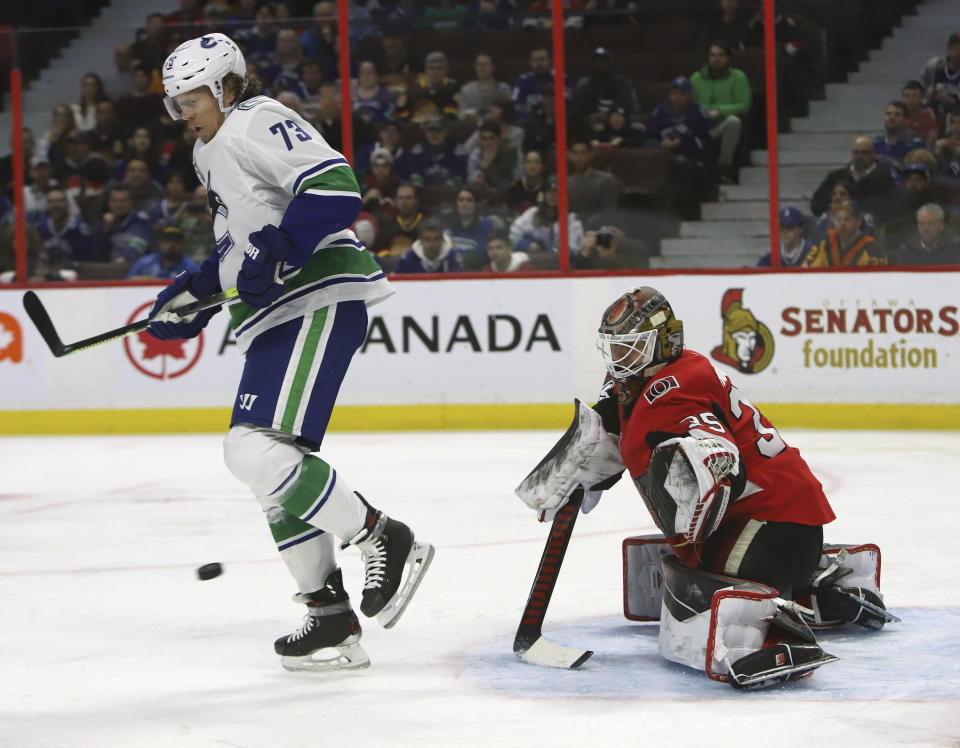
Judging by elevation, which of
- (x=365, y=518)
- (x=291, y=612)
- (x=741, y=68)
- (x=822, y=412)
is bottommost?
(x=822, y=412)

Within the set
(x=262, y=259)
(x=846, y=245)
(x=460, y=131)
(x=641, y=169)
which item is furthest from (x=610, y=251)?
(x=262, y=259)

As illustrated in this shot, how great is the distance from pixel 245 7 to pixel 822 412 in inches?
171

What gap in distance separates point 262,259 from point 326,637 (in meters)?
0.81

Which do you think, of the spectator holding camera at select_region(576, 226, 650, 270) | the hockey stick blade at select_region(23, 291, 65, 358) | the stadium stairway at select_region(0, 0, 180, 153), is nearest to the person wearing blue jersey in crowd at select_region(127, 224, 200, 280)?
the stadium stairway at select_region(0, 0, 180, 153)

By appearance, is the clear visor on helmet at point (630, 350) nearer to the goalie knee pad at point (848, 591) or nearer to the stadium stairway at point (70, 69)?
the goalie knee pad at point (848, 591)

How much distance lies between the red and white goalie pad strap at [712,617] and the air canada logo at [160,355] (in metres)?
5.09

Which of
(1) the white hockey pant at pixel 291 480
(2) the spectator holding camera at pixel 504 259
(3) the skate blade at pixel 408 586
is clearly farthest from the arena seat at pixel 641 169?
(1) the white hockey pant at pixel 291 480

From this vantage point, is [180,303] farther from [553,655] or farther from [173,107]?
[553,655]

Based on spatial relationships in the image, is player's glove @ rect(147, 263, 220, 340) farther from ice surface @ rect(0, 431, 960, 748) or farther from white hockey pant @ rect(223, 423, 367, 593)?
ice surface @ rect(0, 431, 960, 748)

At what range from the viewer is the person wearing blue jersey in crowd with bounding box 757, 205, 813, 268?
7.30m

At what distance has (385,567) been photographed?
3146mm

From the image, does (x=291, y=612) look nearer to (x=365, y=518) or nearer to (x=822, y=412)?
(x=365, y=518)

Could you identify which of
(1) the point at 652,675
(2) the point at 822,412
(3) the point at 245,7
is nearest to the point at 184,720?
(1) the point at 652,675

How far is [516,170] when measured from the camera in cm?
767
